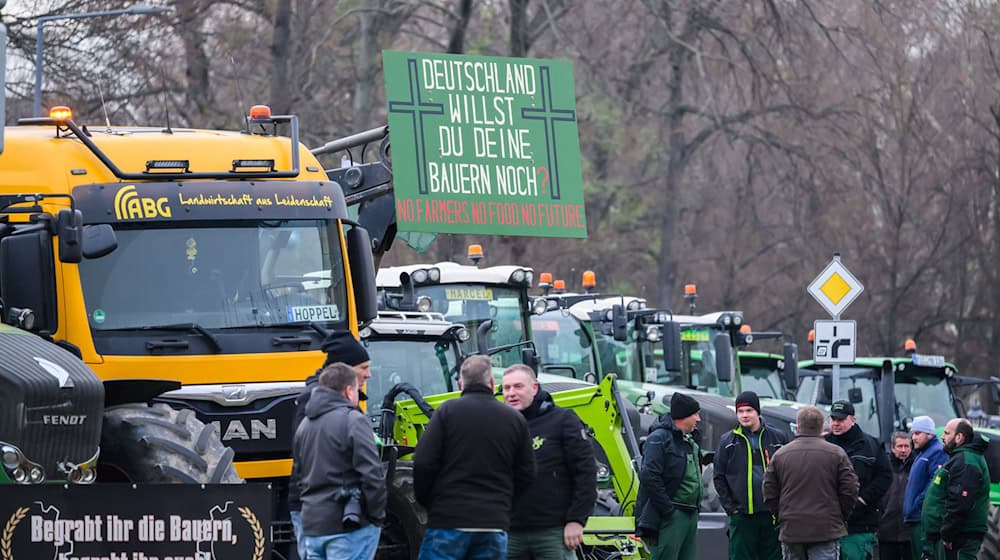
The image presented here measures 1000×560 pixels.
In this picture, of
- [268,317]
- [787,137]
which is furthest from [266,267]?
[787,137]

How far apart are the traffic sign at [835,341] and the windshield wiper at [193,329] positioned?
8251mm

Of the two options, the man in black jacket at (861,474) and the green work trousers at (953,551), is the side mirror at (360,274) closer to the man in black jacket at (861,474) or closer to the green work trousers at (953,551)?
the man in black jacket at (861,474)

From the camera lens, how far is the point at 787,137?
41.6 meters

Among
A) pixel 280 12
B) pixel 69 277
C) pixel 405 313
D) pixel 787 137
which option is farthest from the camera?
pixel 787 137

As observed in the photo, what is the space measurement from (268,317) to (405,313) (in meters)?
4.09

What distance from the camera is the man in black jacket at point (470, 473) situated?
9.64 metres

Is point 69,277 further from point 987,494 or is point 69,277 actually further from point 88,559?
point 987,494

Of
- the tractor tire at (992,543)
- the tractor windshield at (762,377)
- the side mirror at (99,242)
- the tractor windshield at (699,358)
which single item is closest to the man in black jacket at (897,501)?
the tractor tire at (992,543)

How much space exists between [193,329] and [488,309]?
7.88 meters

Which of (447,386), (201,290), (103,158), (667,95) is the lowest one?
(447,386)

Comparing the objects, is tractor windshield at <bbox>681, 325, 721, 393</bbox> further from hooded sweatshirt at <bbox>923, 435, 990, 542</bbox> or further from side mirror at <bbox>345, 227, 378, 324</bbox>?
side mirror at <bbox>345, 227, 378, 324</bbox>

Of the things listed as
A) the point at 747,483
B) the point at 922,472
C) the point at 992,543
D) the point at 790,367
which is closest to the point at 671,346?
the point at 790,367

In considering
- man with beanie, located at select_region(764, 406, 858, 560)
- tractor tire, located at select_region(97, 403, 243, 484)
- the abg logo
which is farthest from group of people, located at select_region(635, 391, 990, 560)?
the abg logo

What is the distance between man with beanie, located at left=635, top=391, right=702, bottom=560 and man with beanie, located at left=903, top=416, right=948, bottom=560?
3.37m
